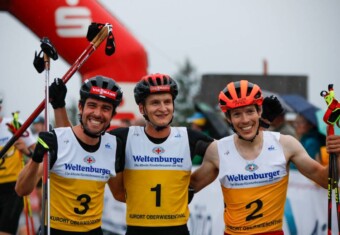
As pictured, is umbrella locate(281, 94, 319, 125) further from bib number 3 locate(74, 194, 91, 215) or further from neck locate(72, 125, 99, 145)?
bib number 3 locate(74, 194, 91, 215)

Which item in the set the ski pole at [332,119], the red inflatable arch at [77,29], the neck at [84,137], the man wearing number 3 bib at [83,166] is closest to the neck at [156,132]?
the man wearing number 3 bib at [83,166]

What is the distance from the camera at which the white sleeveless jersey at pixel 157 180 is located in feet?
21.5

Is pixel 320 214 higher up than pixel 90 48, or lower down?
lower down

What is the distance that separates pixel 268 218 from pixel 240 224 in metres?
0.25

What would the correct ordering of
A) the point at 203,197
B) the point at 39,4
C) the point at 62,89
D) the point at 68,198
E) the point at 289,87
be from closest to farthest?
1. the point at 68,198
2. the point at 62,89
3. the point at 203,197
4. the point at 39,4
5. the point at 289,87

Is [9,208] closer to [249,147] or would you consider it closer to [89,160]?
[89,160]

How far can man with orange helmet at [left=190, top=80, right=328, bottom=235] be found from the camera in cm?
634

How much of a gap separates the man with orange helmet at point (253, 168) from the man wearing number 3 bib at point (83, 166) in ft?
3.39

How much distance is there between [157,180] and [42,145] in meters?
1.14

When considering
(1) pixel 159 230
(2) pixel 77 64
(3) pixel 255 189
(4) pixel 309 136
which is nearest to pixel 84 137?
(2) pixel 77 64

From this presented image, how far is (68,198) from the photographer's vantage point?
6332 mm

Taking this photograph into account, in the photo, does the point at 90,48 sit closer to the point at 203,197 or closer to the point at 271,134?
the point at 271,134

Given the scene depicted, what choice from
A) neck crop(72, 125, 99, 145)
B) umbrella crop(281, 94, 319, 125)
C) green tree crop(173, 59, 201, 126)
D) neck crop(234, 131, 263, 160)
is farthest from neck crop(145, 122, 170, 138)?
green tree crop(173, 59, 201, 126)

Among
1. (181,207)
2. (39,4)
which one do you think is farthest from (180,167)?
(39,4)
